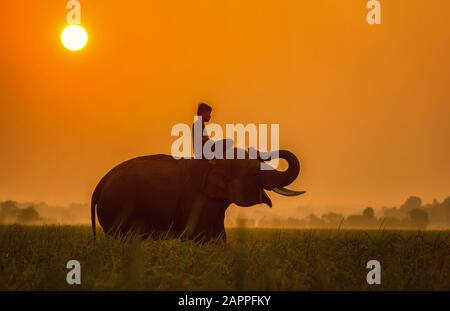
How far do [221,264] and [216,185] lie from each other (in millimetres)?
3959

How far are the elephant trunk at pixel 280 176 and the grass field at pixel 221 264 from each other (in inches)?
46.3

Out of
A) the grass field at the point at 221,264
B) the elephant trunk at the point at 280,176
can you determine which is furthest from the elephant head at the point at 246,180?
the grass field at the point at 221,264

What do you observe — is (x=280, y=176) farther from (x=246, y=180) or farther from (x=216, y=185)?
(x=216, y=185)

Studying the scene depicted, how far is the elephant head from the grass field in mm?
1143

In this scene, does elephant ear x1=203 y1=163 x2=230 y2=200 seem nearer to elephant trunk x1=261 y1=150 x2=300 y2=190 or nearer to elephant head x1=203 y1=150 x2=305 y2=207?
→ elephant head x1=203 y1=150 x2=305 y2=207

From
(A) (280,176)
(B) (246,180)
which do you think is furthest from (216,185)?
(A) (280,176)

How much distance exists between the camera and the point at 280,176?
12.5m

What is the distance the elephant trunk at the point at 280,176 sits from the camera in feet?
40.9

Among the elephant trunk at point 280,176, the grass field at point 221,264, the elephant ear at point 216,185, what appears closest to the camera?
the grass field at point 221,264

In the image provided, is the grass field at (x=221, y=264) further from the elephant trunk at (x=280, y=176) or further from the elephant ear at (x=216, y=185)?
the elephant ear at (x=216, y=185)

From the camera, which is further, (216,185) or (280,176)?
(280,176)
